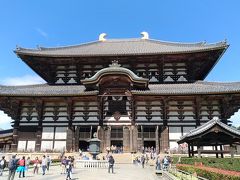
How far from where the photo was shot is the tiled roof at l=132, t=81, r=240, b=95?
29198 mm

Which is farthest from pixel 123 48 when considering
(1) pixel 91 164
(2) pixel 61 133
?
(1) pixel 91 164

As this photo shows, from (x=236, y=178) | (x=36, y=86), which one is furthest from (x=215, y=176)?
(x=36, y=86)

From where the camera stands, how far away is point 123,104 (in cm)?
3272

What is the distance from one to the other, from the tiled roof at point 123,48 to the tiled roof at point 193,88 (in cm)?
445

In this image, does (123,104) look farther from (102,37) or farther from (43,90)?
(102,37)

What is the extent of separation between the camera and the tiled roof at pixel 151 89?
29.7m

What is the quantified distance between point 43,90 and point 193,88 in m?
19.4

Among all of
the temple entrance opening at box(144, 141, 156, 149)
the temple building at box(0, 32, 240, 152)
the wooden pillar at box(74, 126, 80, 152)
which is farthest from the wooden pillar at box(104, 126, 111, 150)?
the temple entrance opening at box(144, 141, 156, 149)

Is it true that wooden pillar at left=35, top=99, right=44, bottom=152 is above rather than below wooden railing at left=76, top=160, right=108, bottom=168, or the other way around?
above

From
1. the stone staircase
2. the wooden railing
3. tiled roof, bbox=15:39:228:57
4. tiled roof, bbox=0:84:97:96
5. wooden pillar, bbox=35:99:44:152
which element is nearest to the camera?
the wooden railing

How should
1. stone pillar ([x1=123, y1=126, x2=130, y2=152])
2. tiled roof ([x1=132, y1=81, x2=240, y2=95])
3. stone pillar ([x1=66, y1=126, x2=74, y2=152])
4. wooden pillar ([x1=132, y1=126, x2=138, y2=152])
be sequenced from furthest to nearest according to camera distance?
stone pillar ([x1=66, y1=126, x2=74, y2=152]), stone pillar ([x1=123, y1=126, x2=130, y2=152]), wooden pillar ([x1=132, y1=126, x2=138, y2=152]), tiled roof ([x1=132, y1=81, x2=240, y2=95])

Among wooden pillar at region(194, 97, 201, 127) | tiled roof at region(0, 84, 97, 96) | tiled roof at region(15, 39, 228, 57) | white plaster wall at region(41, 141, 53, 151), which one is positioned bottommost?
white plaster wall at region(41, 141, 53, 151)

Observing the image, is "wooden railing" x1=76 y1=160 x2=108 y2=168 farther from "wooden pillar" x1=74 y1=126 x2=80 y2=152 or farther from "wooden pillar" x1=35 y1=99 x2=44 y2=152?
"wooden pillar" x1=35 y1=99 x2=44 y2=152

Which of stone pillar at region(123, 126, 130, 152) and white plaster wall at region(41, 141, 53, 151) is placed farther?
white plaster wall at region(41, 141, 53, 151)
